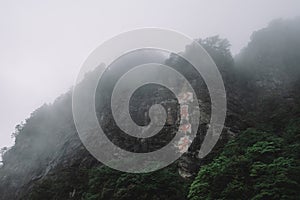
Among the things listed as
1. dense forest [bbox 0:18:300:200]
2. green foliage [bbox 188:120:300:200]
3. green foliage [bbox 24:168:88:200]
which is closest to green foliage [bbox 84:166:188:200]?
dense forest [bbox 0:18:300:200]

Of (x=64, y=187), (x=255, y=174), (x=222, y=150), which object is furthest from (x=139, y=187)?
(x=222, y=150)

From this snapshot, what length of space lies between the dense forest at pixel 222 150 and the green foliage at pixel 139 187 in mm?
56

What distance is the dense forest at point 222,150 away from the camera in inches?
755

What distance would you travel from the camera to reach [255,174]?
734 inches

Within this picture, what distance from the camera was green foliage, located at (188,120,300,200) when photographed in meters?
17.1

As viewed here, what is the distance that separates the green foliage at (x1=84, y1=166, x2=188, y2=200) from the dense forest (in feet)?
0.18

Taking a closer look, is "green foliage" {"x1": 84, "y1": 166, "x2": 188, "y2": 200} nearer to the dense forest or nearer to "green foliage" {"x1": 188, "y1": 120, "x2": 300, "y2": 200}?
the dense forest

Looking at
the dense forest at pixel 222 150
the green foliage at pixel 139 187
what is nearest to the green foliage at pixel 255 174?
the dense forest at pixel 222 150

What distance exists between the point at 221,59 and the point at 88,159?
17975 mm

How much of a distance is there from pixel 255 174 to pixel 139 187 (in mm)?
6271

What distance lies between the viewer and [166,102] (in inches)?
1271

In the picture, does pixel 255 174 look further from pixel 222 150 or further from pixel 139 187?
pixel 222 150

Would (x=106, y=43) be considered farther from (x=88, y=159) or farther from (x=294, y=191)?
(x=294, y=191)

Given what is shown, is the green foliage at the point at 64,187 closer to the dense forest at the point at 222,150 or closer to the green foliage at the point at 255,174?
the dense forest at the point at 222,150
